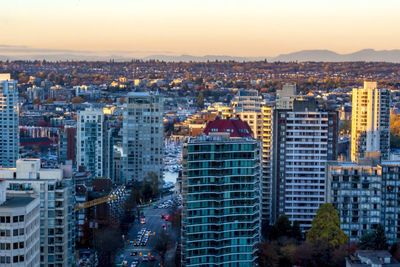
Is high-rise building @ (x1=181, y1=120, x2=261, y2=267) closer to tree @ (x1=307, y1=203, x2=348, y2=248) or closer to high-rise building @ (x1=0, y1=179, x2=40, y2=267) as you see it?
tree @ (x1=307, y1=203, x2=348, y2=248)

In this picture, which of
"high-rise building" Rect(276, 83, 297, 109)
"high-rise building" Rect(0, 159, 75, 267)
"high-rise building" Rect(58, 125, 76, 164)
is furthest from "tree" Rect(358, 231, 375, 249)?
"high-rise building" Rect(58, 125, 76, 164)

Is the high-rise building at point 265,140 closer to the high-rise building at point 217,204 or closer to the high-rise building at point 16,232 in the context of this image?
the high-rise building at point 217,204

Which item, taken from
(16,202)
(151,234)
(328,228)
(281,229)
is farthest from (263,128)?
(16,202)

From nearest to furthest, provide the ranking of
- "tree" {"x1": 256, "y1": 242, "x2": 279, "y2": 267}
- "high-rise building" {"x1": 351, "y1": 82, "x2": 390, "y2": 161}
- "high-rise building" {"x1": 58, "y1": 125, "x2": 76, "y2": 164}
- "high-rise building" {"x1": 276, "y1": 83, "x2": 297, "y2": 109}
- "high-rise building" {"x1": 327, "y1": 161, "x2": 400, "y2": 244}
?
"tree" {"x1": 256, "y1": 242, "x2": 279, "y2": 267}
"high-rise building" {"x1": 327, "y1": 161, "x2": 400, "y2": 244}
"high-rise building" {"x1": 58, "y1": 125, "x2": 76, "y2": 164}
"high-rise building" {"x1": 276, "y1": 83, "x2": 297, "y2": 109}
"high-rise building" {"x1": 351, "y1": 82, "x2": 390, "y2": 161}

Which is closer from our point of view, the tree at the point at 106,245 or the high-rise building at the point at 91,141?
the tree at the point at 106,245

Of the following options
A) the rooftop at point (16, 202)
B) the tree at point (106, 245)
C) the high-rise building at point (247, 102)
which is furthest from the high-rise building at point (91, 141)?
the rooftop at point (16, 202)
